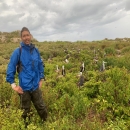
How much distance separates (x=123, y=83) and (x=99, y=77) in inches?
57.3

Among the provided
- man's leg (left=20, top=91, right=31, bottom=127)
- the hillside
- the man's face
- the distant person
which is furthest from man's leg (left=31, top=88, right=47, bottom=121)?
the hillside

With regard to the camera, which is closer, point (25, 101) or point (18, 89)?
point (18, 89)

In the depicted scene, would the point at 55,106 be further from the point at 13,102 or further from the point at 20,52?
the point at 20,52

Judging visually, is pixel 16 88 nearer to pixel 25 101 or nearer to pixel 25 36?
pixel 25 101

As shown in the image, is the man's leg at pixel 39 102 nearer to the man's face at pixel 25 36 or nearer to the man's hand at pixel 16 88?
the man's hand at pixel 16 88

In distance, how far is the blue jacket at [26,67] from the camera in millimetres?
4426

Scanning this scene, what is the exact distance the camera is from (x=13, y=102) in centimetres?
556

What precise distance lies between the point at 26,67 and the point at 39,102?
825mm

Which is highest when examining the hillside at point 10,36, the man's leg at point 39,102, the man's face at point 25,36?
the hillside at point 10,36

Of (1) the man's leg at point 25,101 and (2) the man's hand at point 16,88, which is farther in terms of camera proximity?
(1) the man's leg at point 25,101

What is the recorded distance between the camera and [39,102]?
491 centimetres

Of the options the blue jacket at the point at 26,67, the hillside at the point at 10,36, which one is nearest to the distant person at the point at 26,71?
the blue jacket at the point at 26,67

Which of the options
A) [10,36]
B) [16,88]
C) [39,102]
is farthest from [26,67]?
[10,36]

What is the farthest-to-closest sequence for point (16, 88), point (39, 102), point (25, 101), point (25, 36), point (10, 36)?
point (10, 36)
point (39, 102)
point (25, 101)
point (16, 88)
point (25, 36)
